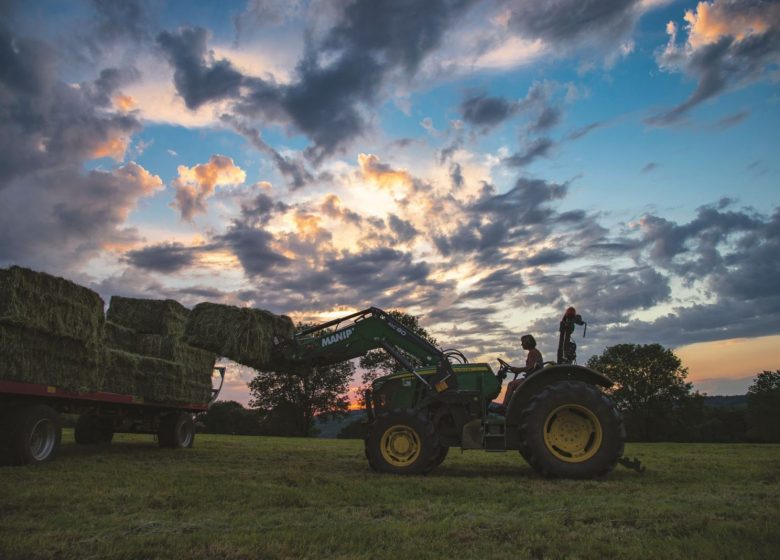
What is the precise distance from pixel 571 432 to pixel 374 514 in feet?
14.2

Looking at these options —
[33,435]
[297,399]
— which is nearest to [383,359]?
A: [297,399]

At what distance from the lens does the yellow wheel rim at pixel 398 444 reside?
374 inches

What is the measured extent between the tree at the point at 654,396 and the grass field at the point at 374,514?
129ft

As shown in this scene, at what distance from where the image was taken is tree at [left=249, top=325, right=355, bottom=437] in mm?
46594

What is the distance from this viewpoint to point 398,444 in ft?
31.4

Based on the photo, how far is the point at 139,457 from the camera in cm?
1205

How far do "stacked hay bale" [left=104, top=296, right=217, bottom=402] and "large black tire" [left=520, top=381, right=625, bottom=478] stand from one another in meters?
8.31

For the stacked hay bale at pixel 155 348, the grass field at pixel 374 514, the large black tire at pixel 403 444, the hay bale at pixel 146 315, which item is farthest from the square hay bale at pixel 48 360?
the large black tire at pixel 403 444

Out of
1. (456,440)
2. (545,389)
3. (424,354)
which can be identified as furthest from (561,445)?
(424,354)

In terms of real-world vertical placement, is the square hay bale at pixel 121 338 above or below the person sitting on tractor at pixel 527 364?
above

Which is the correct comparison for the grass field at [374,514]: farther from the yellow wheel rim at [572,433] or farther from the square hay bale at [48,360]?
the square hay bale at [48,360]

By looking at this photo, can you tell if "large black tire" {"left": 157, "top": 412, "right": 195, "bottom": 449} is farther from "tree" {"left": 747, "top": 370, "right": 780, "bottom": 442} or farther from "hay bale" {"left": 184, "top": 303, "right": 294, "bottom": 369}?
"tree" {"left": 747, "top": 370, "right": 780, "bottom": 442}

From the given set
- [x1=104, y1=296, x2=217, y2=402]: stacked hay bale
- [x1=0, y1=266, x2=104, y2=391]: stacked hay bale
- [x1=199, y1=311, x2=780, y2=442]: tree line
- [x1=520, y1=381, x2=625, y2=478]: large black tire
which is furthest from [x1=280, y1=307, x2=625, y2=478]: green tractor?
[x1=199, y1=311, x2=780, y2=442]: tree line

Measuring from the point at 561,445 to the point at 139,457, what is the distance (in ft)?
27.8
